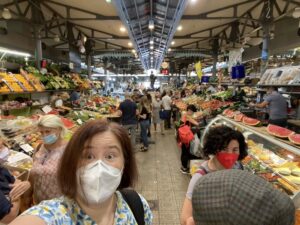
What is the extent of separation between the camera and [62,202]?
107 centimetres

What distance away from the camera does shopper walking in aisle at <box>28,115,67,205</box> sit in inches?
93.5

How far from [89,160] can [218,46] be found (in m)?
14.4

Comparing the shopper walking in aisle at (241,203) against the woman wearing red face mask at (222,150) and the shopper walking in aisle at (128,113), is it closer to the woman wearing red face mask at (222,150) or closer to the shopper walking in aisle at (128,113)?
the woman wearing red face mask at (222,150)

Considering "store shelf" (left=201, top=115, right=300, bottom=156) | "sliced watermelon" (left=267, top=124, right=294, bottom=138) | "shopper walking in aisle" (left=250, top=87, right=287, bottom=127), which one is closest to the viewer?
"store shelf" (left=201, top=115, right=300, bottom=156)

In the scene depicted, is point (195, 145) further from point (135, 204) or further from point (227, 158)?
point (135, 204)

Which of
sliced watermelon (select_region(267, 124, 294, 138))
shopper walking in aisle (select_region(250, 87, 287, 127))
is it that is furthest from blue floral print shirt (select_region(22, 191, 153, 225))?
shopper walking in aisle (select_region(250, 87, 287, 127))

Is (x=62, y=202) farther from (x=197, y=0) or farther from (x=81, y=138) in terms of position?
(x=197, y=0)

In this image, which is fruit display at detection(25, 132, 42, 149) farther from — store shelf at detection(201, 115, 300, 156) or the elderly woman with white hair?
store shelf at detection(201, 115, 300, 156)

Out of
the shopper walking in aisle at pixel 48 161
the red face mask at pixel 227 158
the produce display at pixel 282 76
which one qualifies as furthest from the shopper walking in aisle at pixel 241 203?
the produce display at pixel 282 76

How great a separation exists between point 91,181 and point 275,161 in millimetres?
2870

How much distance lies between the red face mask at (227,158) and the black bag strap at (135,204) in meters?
1.15

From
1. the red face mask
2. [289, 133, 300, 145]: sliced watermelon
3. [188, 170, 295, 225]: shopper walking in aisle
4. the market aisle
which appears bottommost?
the market aisle

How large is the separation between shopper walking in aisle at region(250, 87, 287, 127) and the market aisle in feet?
9.51

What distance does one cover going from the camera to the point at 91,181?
1.09 metres
